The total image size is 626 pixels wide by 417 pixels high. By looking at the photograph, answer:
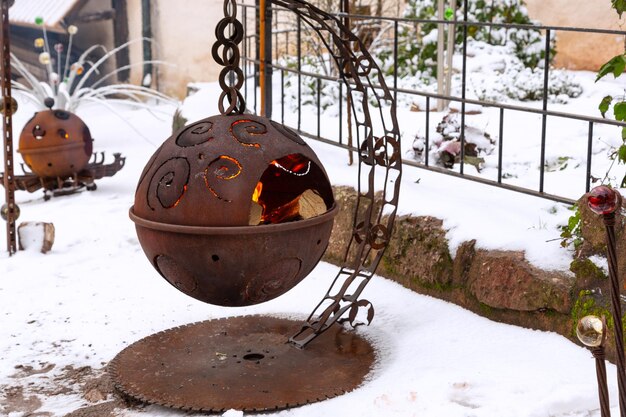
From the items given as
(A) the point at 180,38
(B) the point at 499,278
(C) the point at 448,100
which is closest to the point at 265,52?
(C) the point at 448,100

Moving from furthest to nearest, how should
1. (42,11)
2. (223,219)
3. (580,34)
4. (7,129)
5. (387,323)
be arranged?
(42,11) < (580,34) < (7,129) < (387,323) < (223,219)

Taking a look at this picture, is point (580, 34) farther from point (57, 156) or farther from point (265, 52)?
point (57, 156)

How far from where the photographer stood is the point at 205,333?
174 inches

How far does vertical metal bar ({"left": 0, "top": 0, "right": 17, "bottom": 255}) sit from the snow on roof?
22.0 ft

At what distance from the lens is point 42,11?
12430mm

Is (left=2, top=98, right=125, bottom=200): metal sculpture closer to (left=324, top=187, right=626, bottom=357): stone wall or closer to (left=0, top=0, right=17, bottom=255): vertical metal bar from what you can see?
(left=0, top=0, right=17, bottom=255): vertical metal bar

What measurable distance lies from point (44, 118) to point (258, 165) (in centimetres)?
426

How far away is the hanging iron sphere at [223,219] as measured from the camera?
352 centimetres

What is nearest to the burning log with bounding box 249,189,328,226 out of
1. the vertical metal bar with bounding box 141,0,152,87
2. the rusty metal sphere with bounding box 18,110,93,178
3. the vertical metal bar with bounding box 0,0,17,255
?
the vertical metal bar with bounding box 0,0,17,255

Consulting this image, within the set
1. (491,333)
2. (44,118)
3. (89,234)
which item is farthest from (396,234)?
(44,118)

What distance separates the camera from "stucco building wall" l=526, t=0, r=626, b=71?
28.2ft

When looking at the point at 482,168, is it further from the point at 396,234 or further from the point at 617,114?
the point at 617,114

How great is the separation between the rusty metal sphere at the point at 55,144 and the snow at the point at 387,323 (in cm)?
97

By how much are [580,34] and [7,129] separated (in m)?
5.68
